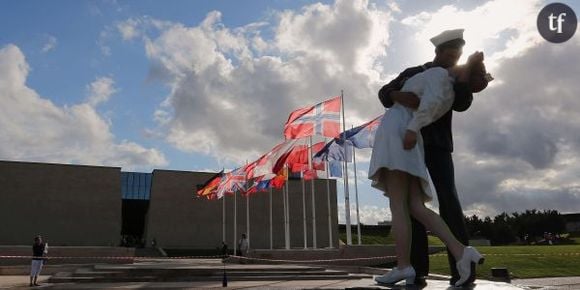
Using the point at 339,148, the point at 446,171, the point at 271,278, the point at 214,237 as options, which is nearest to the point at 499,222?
the point at 214,237

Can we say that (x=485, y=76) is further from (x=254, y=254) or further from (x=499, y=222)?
(x=499, y=222)

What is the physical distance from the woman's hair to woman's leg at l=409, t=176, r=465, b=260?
0.99 meters

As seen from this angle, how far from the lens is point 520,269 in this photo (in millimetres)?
19406

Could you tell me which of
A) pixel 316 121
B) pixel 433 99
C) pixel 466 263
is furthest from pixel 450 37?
pixel 316 121

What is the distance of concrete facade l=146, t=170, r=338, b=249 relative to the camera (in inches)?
1959

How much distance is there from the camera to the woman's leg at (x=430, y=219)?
4211 mm

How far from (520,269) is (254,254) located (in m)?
12.5

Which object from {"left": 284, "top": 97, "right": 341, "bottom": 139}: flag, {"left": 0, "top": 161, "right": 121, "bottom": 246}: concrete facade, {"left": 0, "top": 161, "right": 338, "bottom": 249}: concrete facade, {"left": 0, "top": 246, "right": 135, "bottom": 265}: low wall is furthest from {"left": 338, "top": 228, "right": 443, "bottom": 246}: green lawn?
{"left": 0, "top": 246, "right": 135, "bottom": 265}: low wall

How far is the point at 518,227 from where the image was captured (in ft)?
225

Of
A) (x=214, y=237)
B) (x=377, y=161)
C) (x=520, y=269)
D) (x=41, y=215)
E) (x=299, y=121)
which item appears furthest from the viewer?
(x=214, y=237)

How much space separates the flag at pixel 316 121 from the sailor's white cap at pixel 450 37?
20.6 metres

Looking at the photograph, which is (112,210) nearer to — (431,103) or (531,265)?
(531,265)

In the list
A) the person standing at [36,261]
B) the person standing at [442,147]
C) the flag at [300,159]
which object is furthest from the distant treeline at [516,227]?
the person standing at [442,147]

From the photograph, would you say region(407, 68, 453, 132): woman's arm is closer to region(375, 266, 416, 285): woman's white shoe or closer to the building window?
region(375, 266, 416, 285): woman's white shoe
